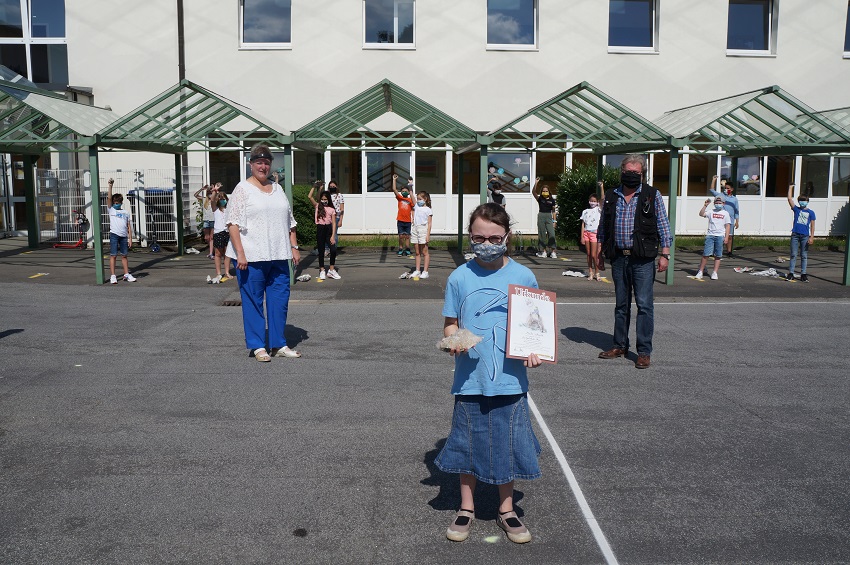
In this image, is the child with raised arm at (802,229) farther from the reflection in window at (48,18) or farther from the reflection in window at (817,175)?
the reflection in window at (48,18)

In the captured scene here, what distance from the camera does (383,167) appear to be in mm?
21516

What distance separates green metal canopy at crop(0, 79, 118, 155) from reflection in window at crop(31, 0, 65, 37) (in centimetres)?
707

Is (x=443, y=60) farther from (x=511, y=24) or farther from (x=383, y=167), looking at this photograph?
(x=383, y=167)

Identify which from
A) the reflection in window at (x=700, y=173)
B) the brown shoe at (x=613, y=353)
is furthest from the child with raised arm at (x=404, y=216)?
the brown shoe at (x=613, y=353)

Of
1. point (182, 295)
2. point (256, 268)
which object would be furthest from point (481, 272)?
point (182, 295)

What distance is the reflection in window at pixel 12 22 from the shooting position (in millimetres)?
21469

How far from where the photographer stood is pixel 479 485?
4875 mm

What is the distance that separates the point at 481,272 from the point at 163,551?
2.13 meters

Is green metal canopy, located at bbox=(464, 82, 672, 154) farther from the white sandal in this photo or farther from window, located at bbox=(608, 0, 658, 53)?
window, located at bbox=(608, 0, 658, 53)

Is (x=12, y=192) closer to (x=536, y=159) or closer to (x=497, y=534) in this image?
(x=536, y=159)

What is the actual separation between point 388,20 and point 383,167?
3859 mm

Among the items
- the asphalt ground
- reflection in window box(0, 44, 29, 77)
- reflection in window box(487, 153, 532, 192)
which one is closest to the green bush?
reflection in window box(487, 153, 532, 192)

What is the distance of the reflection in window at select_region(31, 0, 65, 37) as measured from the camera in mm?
21469

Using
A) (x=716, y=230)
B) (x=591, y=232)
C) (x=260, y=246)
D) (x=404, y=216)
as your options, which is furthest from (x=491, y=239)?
(x=404, y=216)
